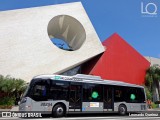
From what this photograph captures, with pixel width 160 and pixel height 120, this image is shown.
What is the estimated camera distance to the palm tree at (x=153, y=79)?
35.0 metres

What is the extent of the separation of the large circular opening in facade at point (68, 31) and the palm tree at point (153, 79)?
1018 cm

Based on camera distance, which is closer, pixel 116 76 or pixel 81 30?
pixel 116 76

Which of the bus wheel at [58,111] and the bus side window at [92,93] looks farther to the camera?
the bus side window at [92,93]

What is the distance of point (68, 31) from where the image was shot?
4009cm

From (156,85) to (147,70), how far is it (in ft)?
12.3

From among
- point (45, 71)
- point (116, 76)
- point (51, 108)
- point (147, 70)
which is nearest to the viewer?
point (51, 108)

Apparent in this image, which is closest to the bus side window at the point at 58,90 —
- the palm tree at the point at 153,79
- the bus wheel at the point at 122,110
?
the bus wheel at the point at 122,110

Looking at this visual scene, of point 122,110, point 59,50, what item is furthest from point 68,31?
point 122,110

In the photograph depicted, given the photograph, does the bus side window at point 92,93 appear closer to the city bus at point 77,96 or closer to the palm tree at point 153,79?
the city bus at point 77,96

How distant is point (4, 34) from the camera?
30.6 m

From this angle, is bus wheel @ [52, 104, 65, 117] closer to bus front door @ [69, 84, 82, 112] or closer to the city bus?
the city bus

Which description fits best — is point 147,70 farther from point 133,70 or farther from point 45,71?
point 45,71

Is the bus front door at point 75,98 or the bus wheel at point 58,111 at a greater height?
the bus front door at point 75,98

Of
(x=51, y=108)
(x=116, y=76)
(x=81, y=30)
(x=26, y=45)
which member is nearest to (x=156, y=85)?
(x=116, y=76)
